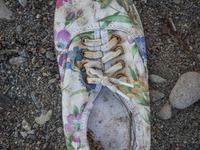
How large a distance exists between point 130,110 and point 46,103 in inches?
28.0

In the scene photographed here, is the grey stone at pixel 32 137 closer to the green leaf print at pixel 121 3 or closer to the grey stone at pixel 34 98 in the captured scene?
the grey stone at pixel 34 98

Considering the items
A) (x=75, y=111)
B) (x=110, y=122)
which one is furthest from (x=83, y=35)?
(x=110, y=122)

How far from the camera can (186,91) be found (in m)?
1.46

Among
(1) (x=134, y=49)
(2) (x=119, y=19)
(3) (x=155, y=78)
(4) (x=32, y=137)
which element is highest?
(2) (x=119, y=19)

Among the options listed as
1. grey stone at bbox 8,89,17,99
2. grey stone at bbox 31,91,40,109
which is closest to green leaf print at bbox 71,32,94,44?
grey stone at bbox 31,91,40,109

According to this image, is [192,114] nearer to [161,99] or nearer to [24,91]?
[161,99]

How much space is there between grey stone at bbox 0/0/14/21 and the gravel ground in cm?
3

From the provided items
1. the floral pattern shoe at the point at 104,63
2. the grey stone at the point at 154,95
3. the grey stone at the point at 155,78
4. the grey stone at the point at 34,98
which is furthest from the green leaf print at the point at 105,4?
the grey stone at the point at 34,98

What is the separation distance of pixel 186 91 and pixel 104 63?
69 centimetres

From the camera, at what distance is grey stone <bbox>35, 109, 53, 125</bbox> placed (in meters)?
1.53

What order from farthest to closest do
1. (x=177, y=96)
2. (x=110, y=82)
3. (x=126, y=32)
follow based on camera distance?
(x=177, y=96)
(x=126, y=32)
(x=110, y=82)

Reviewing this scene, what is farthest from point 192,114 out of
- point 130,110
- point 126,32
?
point 126,32

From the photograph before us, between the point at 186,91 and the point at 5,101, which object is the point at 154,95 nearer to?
the point at 186,91

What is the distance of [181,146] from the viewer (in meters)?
1.55
